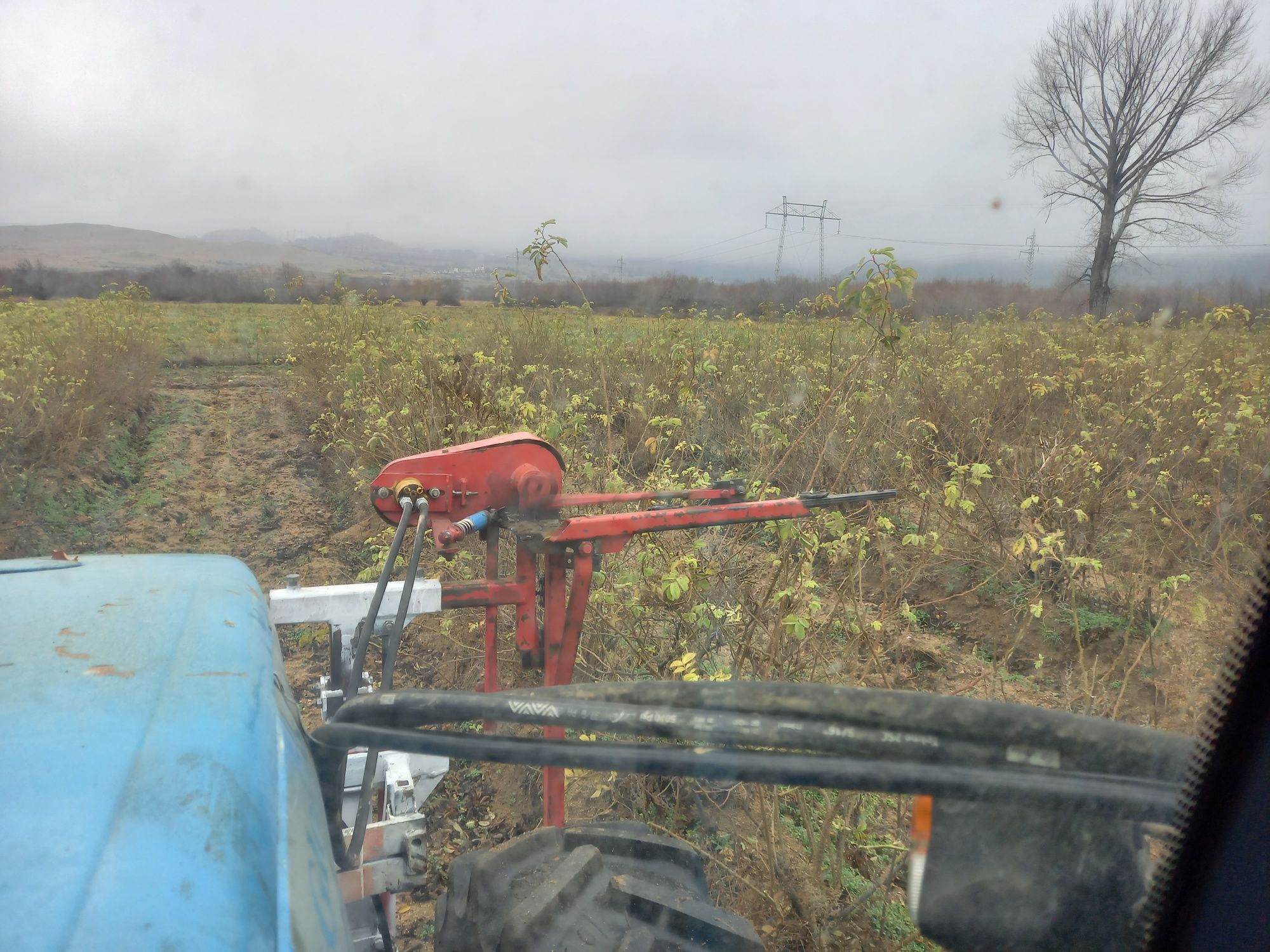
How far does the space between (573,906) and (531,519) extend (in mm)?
1024

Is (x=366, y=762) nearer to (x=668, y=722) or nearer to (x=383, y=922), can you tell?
(x=383, y=922)

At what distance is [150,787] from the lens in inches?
37.2

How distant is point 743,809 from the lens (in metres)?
3.15

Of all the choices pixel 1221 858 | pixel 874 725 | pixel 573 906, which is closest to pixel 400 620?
pixel 573 906

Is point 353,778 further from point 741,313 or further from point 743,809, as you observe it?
point 741,313

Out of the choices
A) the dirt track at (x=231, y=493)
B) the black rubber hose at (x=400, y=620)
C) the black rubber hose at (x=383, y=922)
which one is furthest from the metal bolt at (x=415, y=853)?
the dirt track at (x=231, y=493)

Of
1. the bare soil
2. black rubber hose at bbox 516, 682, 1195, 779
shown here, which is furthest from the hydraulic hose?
the bare soil

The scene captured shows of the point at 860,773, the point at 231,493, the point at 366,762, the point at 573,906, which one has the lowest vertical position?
the point at 231,493

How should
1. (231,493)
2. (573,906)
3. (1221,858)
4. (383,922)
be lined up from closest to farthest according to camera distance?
(1221,858) < (573,906) < (383,922) < (231,493)

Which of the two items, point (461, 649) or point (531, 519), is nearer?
point (531, 519)

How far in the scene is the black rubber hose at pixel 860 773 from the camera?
0.82 m

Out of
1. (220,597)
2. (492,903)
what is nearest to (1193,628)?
(492,903)

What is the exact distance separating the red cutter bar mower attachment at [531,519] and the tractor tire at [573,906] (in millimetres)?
453

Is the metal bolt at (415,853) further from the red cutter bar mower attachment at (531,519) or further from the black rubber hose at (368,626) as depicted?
the red cutter bar mower attachment at (531,519)
